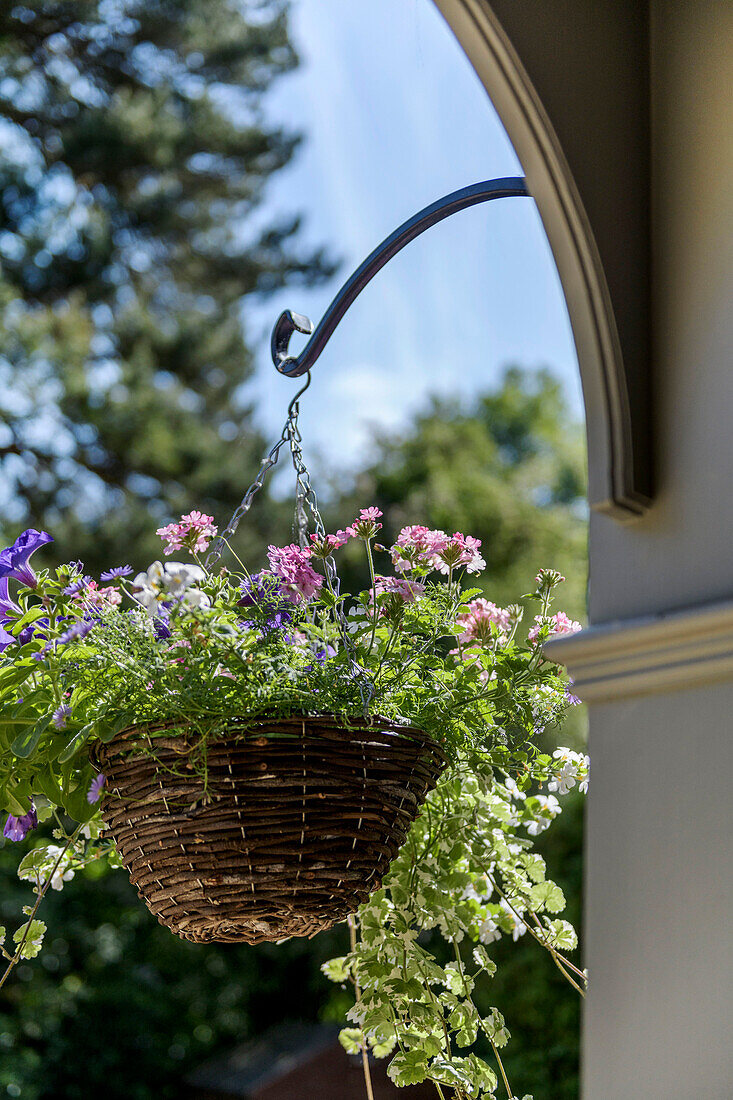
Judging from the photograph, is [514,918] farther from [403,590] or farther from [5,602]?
[5,602]

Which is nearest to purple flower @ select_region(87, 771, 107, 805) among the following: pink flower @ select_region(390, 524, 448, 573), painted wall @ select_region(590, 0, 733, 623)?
pink flower @ select_region(390, 524, 448, 573)

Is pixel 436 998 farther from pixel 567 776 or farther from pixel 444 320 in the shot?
pixel 444 320

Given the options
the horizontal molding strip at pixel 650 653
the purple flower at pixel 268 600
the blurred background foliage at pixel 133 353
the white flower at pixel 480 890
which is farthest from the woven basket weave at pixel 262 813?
the blurred background foliage at pixel 133 353

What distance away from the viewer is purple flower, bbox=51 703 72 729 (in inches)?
35.0

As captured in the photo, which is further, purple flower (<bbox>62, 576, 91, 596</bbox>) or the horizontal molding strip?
purple flower (<bbox>62, 576, 91, 596</bbox>)

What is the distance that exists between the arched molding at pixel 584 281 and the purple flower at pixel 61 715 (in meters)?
0.48

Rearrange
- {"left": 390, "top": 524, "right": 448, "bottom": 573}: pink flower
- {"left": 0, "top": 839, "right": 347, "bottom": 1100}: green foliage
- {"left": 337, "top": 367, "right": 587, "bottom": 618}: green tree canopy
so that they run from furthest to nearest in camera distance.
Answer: {"left": 337, "top": 367, "right": 587, "bottom": 618}: green tree canopy
{"left": 0, "top": 839, "right": 347, "bottom": 1100}: green foliage
{"left": 390, "top": 524, "right": 448, "bottom": 573}: pink flower

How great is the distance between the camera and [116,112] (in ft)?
22.9

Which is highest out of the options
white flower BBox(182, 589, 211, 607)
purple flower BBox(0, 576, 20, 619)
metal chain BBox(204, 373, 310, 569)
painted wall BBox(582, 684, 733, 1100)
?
metal chain BBox(204, 373, 310, 569)

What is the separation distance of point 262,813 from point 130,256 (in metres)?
7.31

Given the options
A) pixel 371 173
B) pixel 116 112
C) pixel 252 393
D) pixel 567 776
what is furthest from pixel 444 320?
pixel 567 776

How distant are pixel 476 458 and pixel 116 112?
4.58 meters

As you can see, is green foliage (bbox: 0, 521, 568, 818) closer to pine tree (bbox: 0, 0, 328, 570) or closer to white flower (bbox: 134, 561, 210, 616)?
white flower (bbox: 134, 561, 210, 616)

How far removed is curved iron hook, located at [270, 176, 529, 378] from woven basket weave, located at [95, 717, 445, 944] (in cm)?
42
